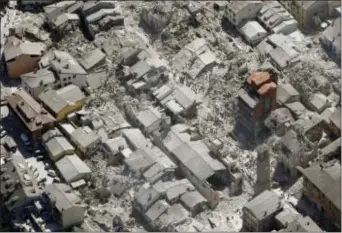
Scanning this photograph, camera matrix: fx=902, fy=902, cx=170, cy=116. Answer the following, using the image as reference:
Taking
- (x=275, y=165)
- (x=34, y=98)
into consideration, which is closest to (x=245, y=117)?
(x=275, y=165)

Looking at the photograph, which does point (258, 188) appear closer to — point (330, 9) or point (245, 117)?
point (245, 117)

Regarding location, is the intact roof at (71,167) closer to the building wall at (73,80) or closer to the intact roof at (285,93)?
the building wall at (73,80)

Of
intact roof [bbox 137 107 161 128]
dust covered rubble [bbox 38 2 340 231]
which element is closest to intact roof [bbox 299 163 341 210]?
dust covered rubble [bbox 38 2 340 231]

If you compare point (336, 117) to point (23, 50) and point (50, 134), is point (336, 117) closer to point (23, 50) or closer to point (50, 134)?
point (50, 134)

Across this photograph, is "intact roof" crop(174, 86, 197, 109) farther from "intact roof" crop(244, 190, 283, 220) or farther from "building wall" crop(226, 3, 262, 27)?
"intact roof" crop(244, 190, 283, 220)

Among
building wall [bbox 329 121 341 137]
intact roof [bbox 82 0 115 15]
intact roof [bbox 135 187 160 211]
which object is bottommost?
building wall [bbox 329 121 341 137]
